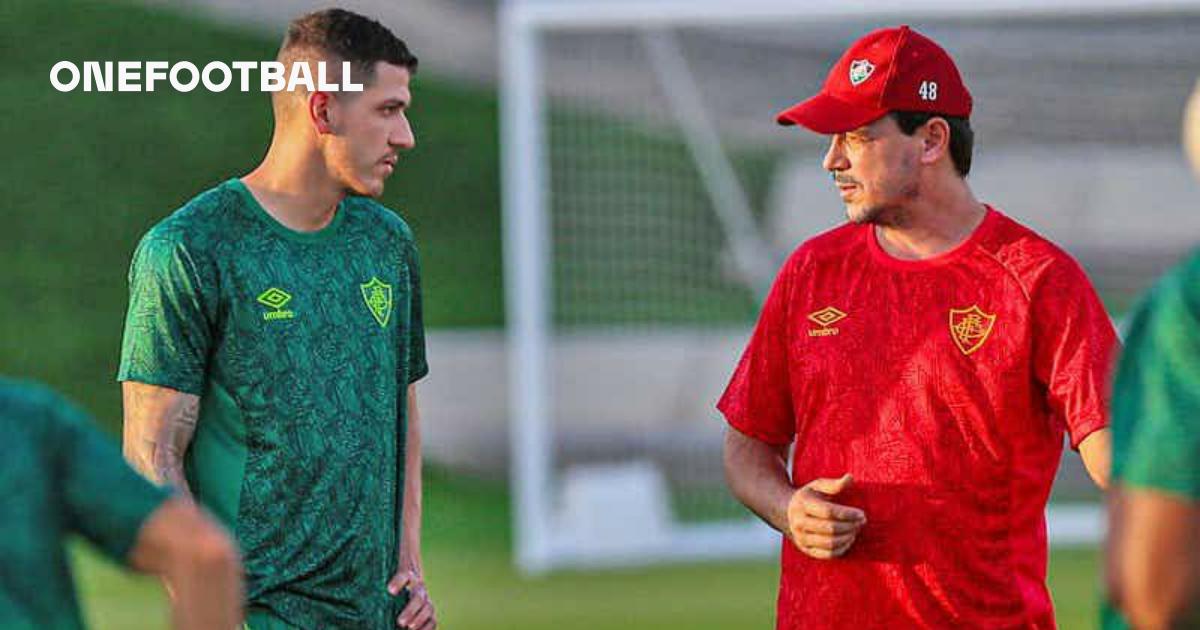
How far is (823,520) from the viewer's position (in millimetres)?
4328

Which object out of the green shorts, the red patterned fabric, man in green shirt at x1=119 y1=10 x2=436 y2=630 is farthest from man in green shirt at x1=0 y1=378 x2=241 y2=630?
the red patterned fabric

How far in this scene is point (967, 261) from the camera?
4457 mm

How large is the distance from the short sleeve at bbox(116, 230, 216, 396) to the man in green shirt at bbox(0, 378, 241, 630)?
164cm

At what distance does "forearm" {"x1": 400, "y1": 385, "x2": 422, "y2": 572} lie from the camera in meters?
4.70

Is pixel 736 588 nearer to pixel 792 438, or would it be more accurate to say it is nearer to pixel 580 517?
pixel 580 517

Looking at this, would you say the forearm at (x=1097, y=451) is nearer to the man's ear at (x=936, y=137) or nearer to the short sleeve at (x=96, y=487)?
the man's ear at (x=936, y=137)

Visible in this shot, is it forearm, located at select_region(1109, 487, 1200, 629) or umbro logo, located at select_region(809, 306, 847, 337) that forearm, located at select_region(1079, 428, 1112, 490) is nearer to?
umbro logo, located at select_region(809, 306, 847, 337)

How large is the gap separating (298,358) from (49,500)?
1.77 m

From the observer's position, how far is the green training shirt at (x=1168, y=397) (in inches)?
104

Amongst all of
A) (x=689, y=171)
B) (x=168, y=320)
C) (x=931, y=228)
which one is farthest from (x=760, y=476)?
(x=689, y=171)

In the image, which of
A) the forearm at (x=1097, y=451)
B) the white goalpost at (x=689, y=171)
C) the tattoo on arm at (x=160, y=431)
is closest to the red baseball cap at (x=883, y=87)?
the forearm at (x=1097, y=451)

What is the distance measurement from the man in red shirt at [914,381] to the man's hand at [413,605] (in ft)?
2.32

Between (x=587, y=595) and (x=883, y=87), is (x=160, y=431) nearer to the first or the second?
(x=883, y=87)

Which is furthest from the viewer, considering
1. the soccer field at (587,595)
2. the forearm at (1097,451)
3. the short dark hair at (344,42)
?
the soccer field at (587,595)
